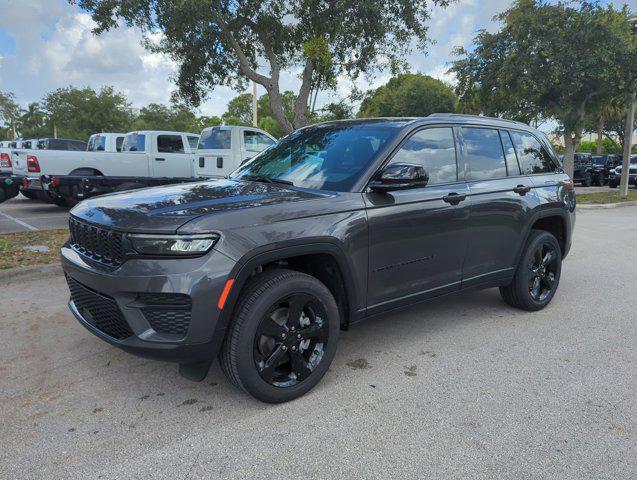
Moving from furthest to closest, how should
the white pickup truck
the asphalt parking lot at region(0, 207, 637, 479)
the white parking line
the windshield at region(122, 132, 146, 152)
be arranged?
the windshield at region(122, 132, 146, 152) < the white pickup truck < the white parking line < the asphalt parking lot at region(0, 207, 637, 479)

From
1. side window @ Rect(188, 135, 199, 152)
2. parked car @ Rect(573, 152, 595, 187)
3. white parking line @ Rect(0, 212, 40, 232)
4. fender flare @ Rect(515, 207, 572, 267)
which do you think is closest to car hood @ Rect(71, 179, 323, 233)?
fender flare @ Rect(515, 207, 572, 267)

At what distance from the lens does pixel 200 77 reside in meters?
14.6

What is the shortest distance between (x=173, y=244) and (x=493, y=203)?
107 inches

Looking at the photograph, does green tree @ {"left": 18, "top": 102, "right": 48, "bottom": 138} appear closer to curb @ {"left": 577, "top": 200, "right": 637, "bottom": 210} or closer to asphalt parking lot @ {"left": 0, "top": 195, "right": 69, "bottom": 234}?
asphalt parking lot @ {"left": 0, "top": 195, "right": 69, "bottom": 234}

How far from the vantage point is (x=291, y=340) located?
293 centimetres

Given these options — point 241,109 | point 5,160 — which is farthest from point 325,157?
point 241,109

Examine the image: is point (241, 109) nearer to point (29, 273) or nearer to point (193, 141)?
point (193, 141)

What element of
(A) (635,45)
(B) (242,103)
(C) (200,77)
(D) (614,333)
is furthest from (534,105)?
(B) (242,103)

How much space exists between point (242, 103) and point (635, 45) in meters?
47.1

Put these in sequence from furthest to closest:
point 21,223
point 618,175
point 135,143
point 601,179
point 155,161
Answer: point 601,179, point 618,175, point 135,143, point 155,161, point 21,223

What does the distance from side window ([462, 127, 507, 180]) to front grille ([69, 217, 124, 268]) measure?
2.77 metres

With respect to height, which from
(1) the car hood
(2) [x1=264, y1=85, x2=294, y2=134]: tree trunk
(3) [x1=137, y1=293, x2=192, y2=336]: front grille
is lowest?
(3) [x1=137, y1=293, x2=192, y2=336]: front grille

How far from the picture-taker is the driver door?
330 cm

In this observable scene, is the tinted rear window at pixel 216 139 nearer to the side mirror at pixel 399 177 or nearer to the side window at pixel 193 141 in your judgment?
the side window at pixel 193 141
